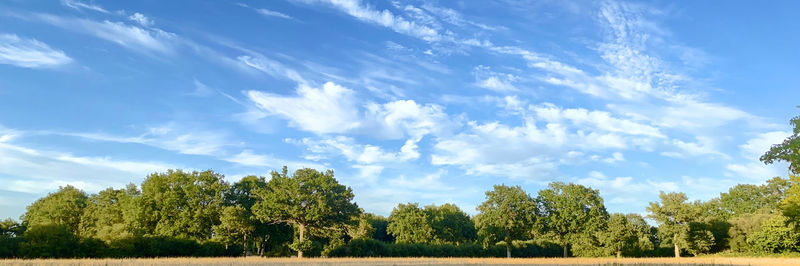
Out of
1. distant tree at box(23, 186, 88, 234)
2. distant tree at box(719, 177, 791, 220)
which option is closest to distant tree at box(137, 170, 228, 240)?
distant tree at box(23, 186, 88, 234)

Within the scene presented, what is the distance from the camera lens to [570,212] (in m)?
91.9

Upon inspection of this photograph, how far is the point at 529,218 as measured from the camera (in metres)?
89.2

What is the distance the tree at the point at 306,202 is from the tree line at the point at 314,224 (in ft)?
0.48

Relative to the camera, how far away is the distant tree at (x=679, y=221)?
8456cm

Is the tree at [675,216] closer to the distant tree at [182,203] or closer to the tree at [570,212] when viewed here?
the tree at [570,212]

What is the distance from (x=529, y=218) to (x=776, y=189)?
231ft

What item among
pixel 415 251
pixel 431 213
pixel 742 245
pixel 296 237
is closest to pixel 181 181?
pixel 296 237

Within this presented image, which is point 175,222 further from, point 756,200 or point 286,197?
point 756,200

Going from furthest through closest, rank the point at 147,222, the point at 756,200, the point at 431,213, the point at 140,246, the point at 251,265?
the point at 756,200
the point at 431,213
the point at 147,222
the point at 140,246
the point at 251,265

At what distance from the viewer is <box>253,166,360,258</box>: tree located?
2923 inches

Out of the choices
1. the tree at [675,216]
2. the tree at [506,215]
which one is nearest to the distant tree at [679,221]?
the tree at [675,216]

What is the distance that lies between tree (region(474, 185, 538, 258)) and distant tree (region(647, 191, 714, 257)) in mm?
19394

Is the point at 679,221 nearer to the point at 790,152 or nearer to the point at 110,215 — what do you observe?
the point at 790,152

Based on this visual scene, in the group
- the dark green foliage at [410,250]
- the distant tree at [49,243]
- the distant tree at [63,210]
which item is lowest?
the dark green foliage at [410,250]
